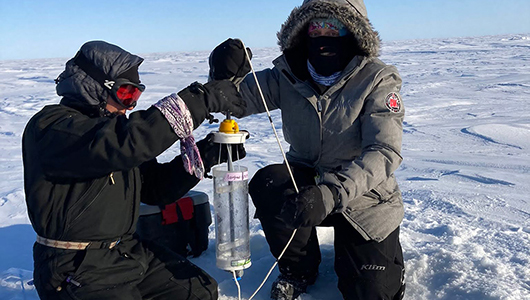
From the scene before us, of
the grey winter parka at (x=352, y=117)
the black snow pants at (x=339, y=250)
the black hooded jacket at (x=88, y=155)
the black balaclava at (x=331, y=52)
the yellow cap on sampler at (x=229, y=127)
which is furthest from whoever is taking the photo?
the black balaclava at (x=331, y=52)

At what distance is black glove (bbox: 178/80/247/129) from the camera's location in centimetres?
170

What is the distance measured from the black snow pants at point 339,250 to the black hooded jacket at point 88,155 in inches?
25.4

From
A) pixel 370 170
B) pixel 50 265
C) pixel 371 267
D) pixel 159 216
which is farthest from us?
pixel 159 216

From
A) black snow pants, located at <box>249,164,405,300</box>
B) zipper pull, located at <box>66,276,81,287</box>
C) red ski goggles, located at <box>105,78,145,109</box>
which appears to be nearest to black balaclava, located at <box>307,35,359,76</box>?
black snow pants, located at <box>249,164,405,300</box>

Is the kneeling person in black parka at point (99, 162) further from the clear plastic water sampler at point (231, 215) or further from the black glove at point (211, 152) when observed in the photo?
the clear plastic water sampler at point (231, 215)

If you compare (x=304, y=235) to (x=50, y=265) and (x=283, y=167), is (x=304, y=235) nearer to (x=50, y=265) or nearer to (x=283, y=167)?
(x=283, y=167)

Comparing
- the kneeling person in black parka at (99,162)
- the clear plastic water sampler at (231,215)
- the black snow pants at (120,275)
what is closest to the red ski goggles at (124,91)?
the kneeling person in black parka at (99,162)

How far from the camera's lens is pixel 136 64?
1.97 meters

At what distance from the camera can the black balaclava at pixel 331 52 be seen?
7.45 ft

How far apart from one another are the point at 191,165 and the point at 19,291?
4.54 ft

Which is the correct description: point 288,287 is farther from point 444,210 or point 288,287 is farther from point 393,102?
point 444,210

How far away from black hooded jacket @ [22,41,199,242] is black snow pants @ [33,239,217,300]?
0.26ft

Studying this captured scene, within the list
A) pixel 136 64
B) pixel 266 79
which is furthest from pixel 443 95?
pixel 136 64

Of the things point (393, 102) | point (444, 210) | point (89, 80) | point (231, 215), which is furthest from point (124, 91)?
point (444, 210)
